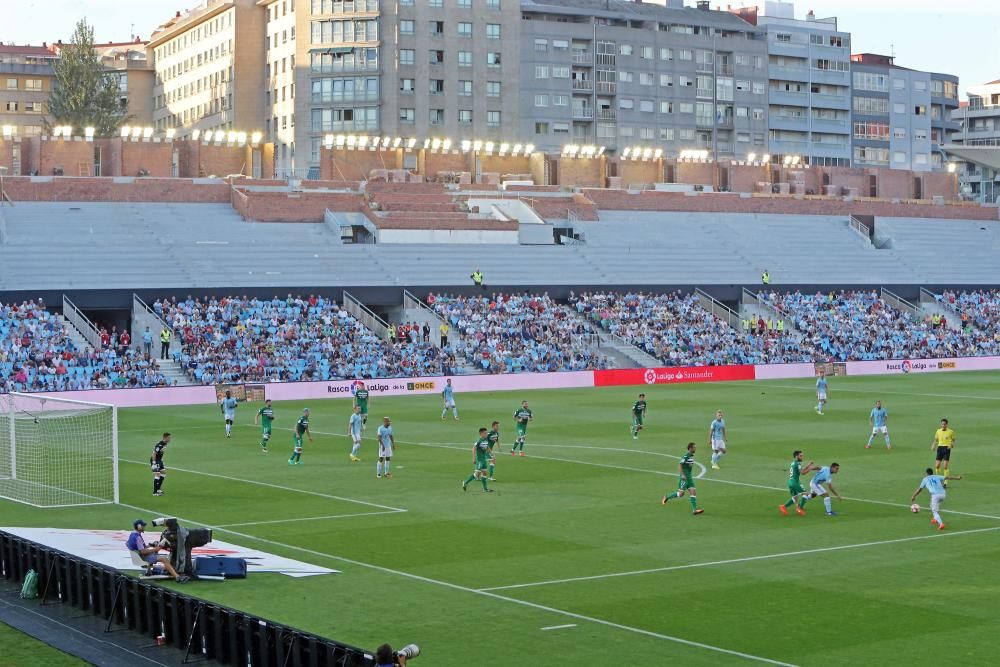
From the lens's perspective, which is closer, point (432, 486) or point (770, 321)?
point (432, 486)

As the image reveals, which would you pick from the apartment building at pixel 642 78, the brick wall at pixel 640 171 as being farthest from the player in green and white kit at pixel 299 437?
the apartment building at pixel 642 78

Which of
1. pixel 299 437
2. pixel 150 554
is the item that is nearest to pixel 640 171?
pixel 299 437

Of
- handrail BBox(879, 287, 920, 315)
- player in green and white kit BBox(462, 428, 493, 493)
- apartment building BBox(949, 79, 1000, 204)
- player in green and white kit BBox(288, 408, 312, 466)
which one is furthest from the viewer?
apartment building BBox(949, 79, 1000, 204)

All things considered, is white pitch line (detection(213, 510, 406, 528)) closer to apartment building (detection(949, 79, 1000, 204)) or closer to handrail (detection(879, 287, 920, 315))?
handrail (detection(879, 287, 920, 315))

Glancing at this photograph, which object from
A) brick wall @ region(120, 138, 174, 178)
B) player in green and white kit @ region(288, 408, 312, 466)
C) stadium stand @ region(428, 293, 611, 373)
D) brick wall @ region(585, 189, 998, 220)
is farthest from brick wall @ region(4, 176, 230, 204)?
player in green and white kit @ region(288, 408, 312, 466)

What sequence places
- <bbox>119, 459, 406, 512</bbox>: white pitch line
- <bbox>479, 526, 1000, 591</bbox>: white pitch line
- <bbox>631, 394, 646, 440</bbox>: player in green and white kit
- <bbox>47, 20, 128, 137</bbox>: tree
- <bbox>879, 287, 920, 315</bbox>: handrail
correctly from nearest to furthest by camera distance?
<bbox>479, 526, 1000, 591</bbox>: white pitch line → <bbox>119, 459, 406, 512</bbox>: white pitch line → <bbox>631, 394, 646, 440</bbox>: player in green and white kit → <bbox>879, 287, 920, 315</bbox>: handrail → <bbox>47, 20, 128, 137</bbox>: tree

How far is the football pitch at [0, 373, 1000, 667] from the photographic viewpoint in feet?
68.8

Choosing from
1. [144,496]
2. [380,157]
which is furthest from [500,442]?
[380,157]

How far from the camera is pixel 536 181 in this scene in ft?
372

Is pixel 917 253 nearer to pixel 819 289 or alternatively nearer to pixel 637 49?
pixel 819 289

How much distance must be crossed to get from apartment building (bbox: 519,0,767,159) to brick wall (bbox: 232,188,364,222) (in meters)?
47.3

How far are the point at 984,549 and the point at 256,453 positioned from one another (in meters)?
24.2

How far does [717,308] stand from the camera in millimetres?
91188

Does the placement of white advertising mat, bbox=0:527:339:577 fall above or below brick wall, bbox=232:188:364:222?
below
